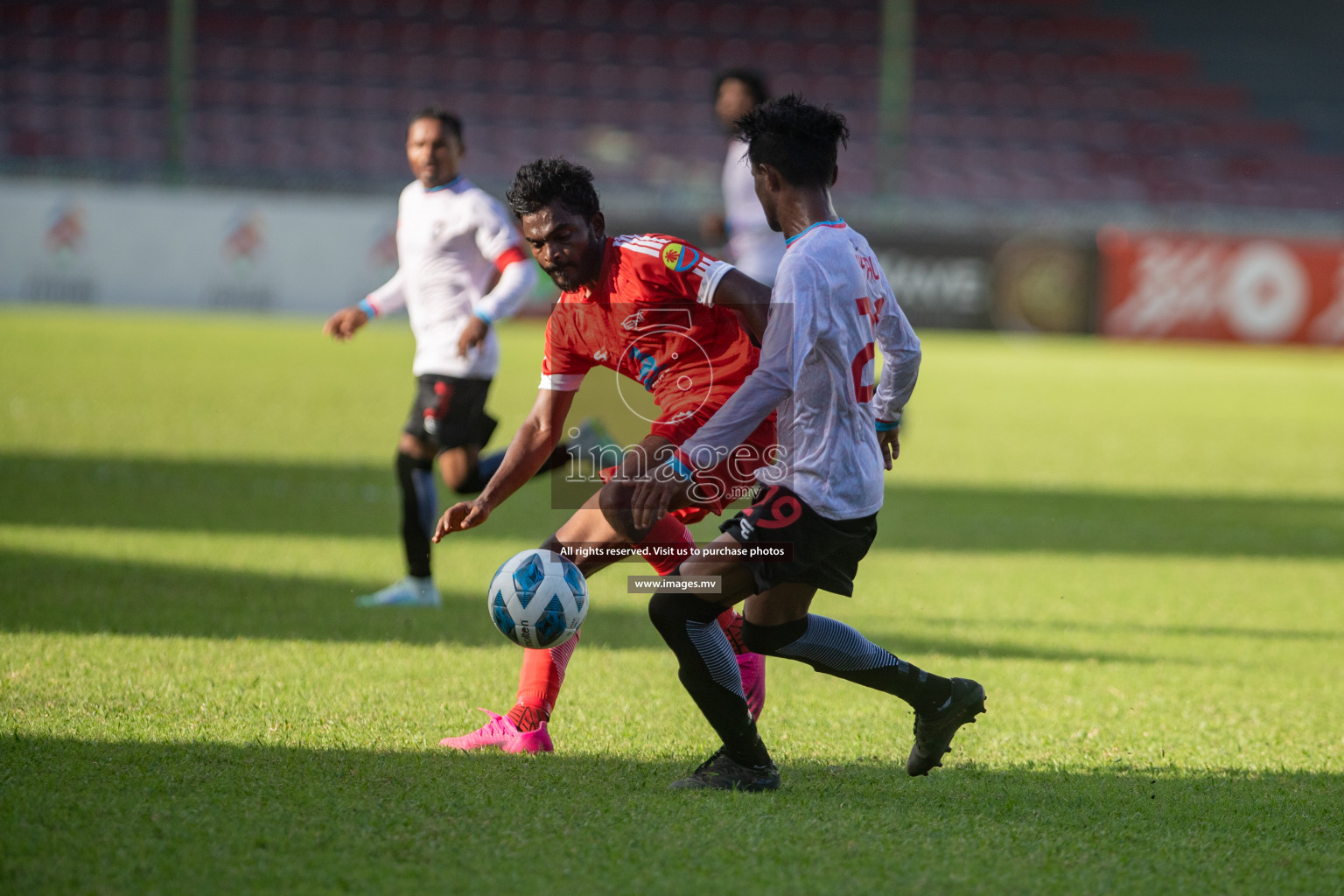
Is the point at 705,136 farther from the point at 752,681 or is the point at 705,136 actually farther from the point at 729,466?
the point at 729,466

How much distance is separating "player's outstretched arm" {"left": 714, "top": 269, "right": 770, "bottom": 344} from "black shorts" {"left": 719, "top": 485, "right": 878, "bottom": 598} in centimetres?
46

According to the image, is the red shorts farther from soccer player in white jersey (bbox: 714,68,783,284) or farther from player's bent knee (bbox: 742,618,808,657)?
soccer player in white jersey (bbox: 714,68,783,284)

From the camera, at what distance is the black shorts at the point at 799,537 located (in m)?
3.54

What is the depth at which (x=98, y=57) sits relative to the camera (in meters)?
28.7

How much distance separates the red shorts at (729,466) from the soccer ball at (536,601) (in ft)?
1.05

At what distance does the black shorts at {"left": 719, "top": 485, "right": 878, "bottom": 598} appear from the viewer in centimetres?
354

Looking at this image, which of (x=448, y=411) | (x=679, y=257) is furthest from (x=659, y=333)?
(x=448, y=411)

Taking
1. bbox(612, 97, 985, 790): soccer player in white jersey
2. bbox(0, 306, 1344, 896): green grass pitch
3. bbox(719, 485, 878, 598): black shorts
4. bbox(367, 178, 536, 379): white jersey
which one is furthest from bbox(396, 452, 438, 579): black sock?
bbox(719, 485, 878, 598): black shorts

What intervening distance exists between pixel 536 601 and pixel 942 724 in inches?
46.6

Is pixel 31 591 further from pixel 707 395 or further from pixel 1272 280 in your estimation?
pixel 1272 280

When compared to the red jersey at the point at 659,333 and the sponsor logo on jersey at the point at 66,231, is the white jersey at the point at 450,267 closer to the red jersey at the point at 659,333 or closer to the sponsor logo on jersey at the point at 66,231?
the red jersey at the point at 659,333

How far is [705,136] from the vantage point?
29641 mm

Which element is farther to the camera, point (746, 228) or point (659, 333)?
point (746, 228)

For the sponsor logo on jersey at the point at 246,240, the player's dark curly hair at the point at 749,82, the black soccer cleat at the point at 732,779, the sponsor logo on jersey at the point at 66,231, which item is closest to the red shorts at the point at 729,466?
the black soccer cleat at the point at 732,779
